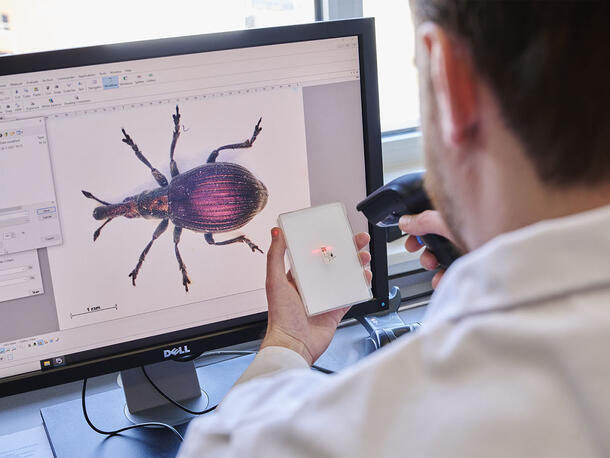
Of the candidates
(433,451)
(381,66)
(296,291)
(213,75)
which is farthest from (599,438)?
(381,66)

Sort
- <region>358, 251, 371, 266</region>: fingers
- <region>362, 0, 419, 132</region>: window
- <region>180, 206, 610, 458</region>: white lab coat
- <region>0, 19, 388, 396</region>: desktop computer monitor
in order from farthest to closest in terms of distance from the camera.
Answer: <region>362, 0, 419, 132</region>: window → <region>358, 251, 371, 266</region>: fingers → <region>0, 19, 388, 396</region>: desktop computer monitor → <region>180, 206, 610, 458</region>: white lab coat

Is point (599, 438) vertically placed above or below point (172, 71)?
below

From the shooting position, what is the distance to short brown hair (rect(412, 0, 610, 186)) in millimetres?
401

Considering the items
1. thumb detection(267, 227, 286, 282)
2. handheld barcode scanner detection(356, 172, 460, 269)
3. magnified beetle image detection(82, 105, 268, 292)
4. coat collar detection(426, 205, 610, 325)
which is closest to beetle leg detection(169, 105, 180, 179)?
magnified beetle image detection(82, 105, 268, 292)

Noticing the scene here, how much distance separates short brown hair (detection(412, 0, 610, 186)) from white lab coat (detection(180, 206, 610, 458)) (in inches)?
1.5

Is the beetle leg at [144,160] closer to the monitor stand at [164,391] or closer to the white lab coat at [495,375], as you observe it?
the monitor stand at [164,391]

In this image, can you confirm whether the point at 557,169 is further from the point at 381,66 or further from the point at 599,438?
the point at 381,66

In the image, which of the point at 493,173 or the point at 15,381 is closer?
the point at 493,173

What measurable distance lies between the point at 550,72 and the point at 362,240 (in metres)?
0.52

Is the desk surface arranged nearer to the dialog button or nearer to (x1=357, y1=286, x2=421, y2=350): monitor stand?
(x1=357, y1=286, x2=421, y2=350): monitor stand

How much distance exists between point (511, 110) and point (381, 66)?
1.01 meters

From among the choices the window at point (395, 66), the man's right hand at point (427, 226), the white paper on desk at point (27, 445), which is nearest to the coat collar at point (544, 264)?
the man's right hand at point (427, 226)

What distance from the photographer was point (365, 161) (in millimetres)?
938

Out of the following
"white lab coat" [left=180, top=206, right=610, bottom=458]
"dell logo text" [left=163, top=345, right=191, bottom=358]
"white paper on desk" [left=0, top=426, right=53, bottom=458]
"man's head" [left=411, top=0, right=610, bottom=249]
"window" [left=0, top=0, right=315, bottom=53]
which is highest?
"window" [left=0, top=0, right=315, bottom=53]
